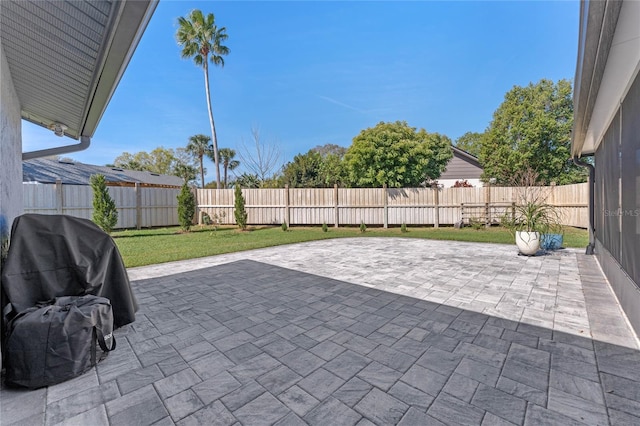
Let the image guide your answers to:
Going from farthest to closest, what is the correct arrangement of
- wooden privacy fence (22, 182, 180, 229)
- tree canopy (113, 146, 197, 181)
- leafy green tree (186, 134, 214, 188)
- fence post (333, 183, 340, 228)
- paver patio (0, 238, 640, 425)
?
tree canopy (113, 146, 197, 181), leafy green tree (186, 134, 214, 188), fence post (333, 183, 340, 228), wooden privacy fence (22, 182, 180, 229), paver patio (0, 238, 640, 425)

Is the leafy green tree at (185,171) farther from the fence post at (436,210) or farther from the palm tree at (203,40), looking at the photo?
the fence post at (436,210)

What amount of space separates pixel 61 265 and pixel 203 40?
1772cm

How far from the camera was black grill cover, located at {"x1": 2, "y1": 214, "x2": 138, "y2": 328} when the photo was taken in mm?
2029

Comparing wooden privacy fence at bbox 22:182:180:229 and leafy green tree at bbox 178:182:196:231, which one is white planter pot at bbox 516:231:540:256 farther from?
wooden privacy fence at bbox 22:182:180:229

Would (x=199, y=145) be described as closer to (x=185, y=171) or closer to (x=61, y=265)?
(x=185, y=171)

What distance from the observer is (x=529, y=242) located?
557 centimetres

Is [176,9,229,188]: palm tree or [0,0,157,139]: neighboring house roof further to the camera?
[176,9,229,188]: palm tree

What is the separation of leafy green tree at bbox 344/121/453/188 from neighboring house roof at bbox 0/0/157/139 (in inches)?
464

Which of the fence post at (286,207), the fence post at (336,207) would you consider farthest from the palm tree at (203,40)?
the fence post at (336,207)

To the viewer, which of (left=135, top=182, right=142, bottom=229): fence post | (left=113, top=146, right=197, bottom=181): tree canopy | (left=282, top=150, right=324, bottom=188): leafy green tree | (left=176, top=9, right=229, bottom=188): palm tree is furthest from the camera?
(left=113, top=146, right=197, bottom=181): tree canopy

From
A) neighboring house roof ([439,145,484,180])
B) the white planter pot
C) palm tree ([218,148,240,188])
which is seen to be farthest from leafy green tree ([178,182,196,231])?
Answer: palm tree ([218,148,240,188])

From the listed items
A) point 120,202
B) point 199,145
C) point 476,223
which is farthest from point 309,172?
point 199,145

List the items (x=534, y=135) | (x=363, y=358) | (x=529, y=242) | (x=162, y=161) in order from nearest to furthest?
(x=363, y=358)
(x=529, y=242)
(x=534, y=135)
(x=162, y=161)

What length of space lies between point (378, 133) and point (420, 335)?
1284cm
